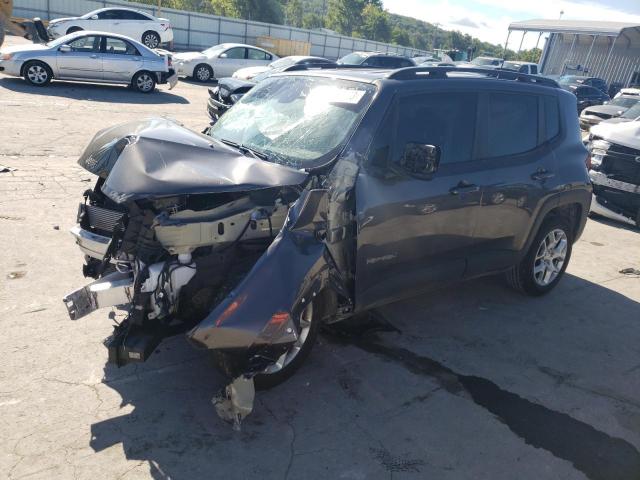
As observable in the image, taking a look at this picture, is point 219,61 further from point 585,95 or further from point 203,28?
point 585,95

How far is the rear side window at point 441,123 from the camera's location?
3.77 meters

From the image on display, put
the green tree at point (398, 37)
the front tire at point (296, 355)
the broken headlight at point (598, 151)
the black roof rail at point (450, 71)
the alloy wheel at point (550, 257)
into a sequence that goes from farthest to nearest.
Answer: the green tree at point (398, 37), the broken headlight at point (598, 151), the alloy wheel at point (550, 257), the black roof rail at point (450, 71), the front tire at point (296, 355)

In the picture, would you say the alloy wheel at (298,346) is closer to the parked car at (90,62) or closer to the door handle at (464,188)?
the door handle at (464,188)

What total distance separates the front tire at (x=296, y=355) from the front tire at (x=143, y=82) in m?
13.6

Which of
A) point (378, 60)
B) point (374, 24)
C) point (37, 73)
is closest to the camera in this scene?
point (37, 73)

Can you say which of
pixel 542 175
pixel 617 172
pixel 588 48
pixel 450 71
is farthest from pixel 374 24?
pixel 450 71

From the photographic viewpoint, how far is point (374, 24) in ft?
326

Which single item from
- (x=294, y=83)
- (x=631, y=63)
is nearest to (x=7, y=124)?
(x=294, y=83)

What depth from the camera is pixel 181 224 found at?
3123mm

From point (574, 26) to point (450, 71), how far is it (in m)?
43.1

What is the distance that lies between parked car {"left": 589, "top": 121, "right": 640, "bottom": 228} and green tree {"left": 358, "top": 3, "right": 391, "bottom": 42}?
9855 centimetres

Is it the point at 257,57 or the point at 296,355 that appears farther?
the point at 257,57

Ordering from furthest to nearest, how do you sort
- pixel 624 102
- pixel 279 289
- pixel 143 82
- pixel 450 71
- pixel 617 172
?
pixel 624 102, pixel 143 82, pixel 617 172, pixel 450 71, pixel 279 289

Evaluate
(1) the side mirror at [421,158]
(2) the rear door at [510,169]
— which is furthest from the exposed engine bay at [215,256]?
(2) the rear door at [510,169]
